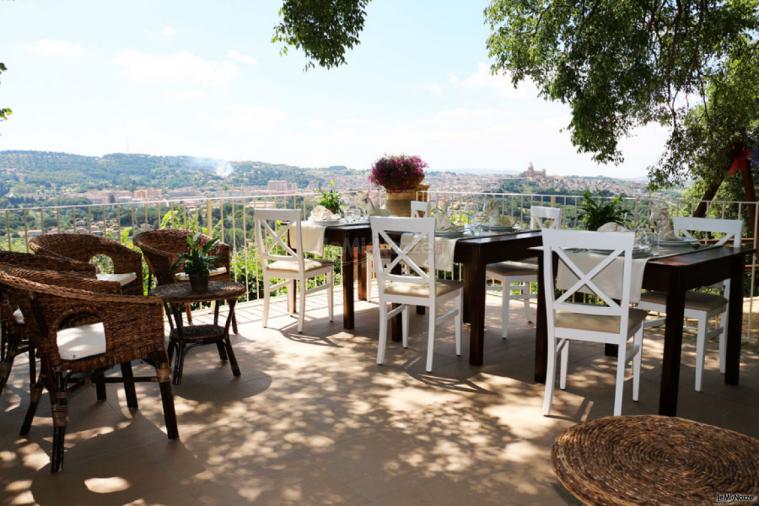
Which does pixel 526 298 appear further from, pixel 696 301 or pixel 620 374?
pixel 620 374

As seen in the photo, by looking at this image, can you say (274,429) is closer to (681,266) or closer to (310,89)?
(681,266)

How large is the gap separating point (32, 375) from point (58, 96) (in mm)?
15912

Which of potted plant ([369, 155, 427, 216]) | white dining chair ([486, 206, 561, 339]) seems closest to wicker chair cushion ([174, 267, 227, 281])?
potted plant ([369, 155, 427, 216])

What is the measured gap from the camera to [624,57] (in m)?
6.23

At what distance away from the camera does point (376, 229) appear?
168 inches

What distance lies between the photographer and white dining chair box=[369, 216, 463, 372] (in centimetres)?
413

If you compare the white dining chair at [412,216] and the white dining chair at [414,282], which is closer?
the white dining chair at [414,282]

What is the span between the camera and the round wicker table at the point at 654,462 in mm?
1496

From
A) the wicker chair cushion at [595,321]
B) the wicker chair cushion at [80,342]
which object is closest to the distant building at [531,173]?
the wicker chair cushion at [595,321]

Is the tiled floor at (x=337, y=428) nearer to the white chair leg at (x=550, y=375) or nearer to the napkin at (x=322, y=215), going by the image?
the white chair leg at (x=550, y=375)

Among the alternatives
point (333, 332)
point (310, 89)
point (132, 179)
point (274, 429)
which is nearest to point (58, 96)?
point (310, 89)

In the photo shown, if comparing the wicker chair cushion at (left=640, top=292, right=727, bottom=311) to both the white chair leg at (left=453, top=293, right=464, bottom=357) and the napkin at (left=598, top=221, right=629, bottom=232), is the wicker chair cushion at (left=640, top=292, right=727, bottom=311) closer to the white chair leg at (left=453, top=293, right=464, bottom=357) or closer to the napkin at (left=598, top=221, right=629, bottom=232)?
the napkin at (left=598, top=221, right=629, bottom=232)

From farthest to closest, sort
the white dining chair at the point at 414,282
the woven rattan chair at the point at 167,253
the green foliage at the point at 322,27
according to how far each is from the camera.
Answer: the green foliage at the point at 322,27
the woven rattan chair at the point at 167,253
the white dining chair at the point at 414,282

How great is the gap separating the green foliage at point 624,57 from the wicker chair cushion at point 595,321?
344 cm
